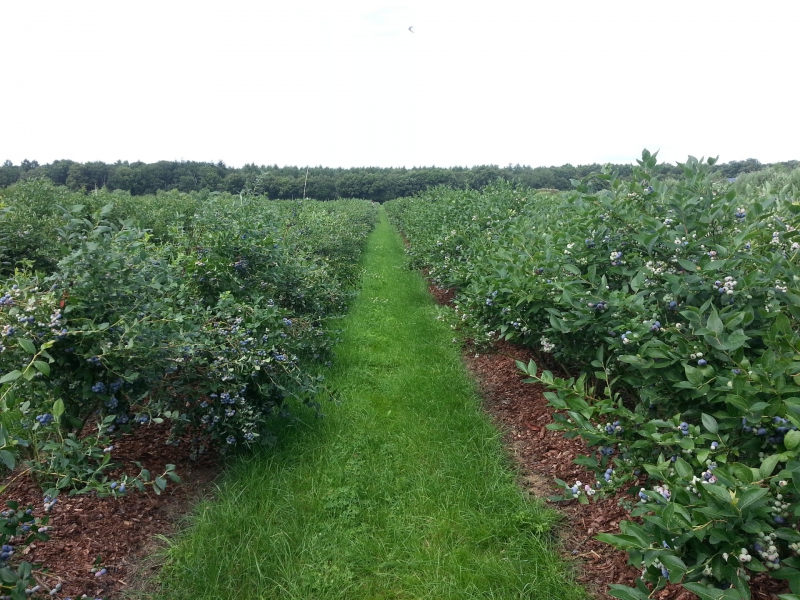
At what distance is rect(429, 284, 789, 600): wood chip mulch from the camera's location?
2.38 metres

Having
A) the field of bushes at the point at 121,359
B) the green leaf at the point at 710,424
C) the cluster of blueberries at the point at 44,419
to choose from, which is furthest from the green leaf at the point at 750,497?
the cluster of blueberries at the point at 44,419

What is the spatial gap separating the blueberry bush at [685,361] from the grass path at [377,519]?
2.47 feet

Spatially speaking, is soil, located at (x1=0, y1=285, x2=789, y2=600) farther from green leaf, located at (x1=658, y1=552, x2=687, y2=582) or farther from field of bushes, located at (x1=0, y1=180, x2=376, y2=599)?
green leaf, located at (x1=658, y1=552, x2=687, y2=582)

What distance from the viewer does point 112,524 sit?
2713mm

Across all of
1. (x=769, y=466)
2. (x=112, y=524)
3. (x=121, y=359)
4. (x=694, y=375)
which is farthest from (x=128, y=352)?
(x=769, y=466)

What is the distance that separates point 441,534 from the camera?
9.28ft

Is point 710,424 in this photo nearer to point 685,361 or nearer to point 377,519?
point 685,361

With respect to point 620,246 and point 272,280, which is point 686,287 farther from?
point 272,280

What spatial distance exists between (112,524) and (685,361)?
10.00ft

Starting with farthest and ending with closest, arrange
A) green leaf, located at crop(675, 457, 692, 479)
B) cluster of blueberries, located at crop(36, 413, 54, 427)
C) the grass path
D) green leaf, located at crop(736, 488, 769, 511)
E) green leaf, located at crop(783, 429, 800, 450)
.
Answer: the grass path < cluster of blueberries, located at crop(36, 413, 54, 427) < green leaf, located at crop(675, 457, 692, 479) < green leaf, located at crop(783, 429, 800, 450) < green leaf, located at crop(736, 488, 769, 511)

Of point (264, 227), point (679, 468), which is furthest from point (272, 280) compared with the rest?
point (679, 468)

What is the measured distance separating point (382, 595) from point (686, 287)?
7.01ft

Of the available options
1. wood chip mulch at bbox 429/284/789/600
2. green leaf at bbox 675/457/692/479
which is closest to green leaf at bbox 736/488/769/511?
green leaf at bbox 675/457/692/479

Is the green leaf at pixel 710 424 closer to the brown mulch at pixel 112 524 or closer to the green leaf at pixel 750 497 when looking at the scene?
the green leaf at pixel 750 497
